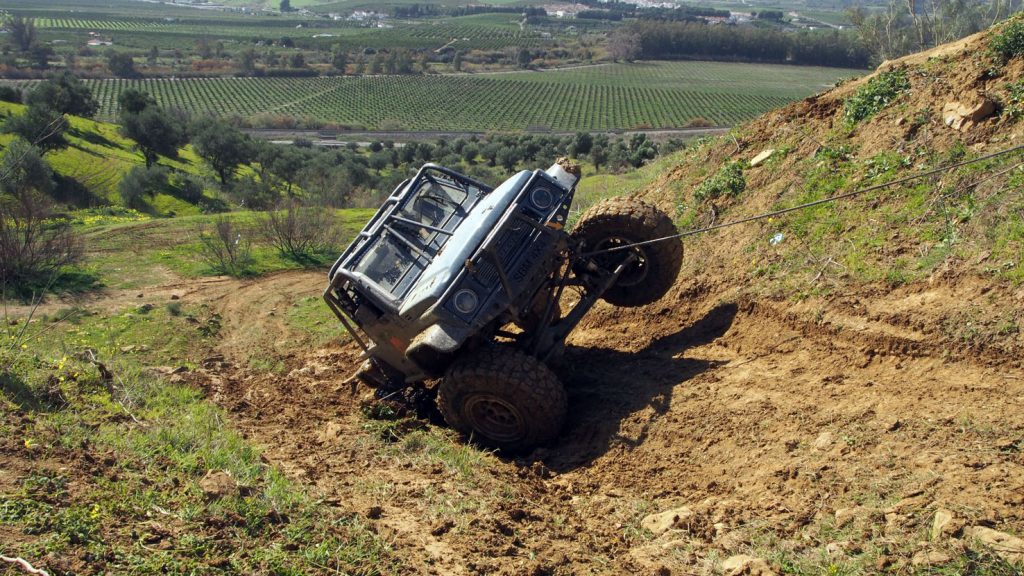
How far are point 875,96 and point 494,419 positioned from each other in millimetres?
6917

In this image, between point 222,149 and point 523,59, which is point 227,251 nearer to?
point 222,149

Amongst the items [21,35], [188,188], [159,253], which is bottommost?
[188,188]

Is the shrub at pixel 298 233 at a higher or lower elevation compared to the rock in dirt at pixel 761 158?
lower

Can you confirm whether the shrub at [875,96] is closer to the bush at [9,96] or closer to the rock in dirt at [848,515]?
the rock in dirt at [848,515]

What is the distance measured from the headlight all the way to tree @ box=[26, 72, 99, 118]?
134 ft

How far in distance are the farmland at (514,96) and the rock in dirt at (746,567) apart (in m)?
62.5

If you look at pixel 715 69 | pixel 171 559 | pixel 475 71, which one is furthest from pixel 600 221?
pixel 475 71

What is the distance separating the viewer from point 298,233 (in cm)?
1908

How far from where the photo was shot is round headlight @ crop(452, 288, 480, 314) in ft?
23.7

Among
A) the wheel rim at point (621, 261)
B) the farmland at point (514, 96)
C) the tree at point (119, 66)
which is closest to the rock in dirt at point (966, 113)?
the wheel rim at point (621, 261)

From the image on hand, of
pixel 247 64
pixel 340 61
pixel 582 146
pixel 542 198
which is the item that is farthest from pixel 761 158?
pixel 340 61

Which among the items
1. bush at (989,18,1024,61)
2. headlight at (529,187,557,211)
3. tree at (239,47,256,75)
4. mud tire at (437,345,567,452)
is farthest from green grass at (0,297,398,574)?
tree at (239,47,256,75)

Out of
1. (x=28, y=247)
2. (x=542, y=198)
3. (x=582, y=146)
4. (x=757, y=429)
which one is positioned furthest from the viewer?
(x=582, y=146)

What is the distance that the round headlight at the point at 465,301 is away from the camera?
723 centimetres
